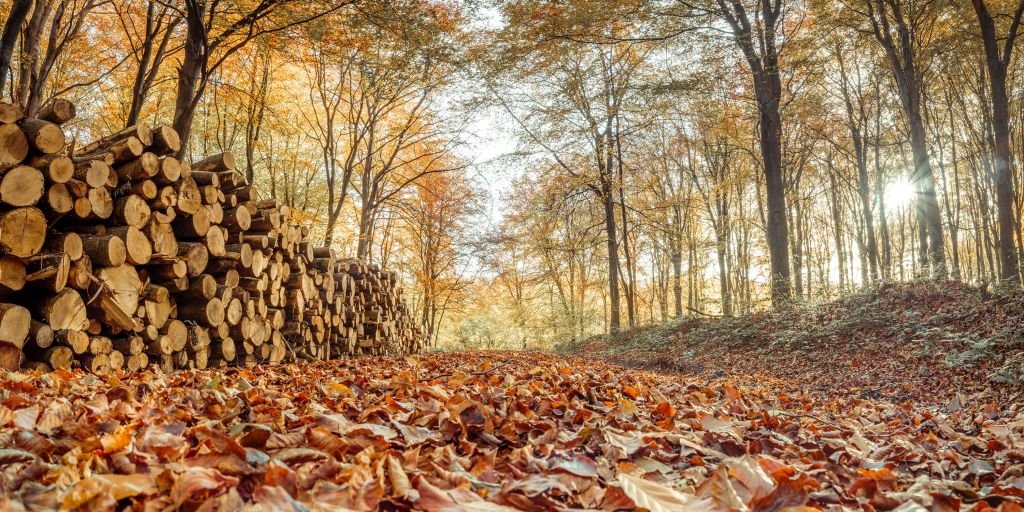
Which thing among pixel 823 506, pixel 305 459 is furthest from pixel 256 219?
pixel 823 506

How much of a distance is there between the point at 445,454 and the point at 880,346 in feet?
24.0

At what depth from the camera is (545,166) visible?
1716 cm

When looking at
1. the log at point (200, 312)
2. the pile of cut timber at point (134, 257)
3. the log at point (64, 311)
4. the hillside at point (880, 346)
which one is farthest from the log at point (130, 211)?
the hillside at point (880, 346)

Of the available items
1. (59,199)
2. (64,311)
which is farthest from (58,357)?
(59,199)

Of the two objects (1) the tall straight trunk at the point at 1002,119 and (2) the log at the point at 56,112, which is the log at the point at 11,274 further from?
(1) the tall straight trunk at the point at 1002,119

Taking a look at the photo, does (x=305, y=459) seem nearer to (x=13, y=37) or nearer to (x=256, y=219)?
(x=256, y=219)

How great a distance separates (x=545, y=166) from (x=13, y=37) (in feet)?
45.5

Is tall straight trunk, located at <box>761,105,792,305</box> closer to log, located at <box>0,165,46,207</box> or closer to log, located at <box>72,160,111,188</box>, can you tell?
log, located at <box>72,160,111,188</box>

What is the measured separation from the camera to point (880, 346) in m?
6.80

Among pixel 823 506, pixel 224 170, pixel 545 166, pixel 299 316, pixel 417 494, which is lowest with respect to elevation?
pixel 823 506

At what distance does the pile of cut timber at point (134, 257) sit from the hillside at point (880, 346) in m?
5.88

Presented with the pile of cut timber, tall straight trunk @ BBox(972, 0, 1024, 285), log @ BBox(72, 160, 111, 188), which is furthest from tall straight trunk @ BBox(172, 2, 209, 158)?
tall straight trunk @ BBox(972, 0, 1024, 285)

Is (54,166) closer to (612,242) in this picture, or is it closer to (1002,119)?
(1002,119)

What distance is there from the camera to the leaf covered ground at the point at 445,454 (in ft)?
3.84
